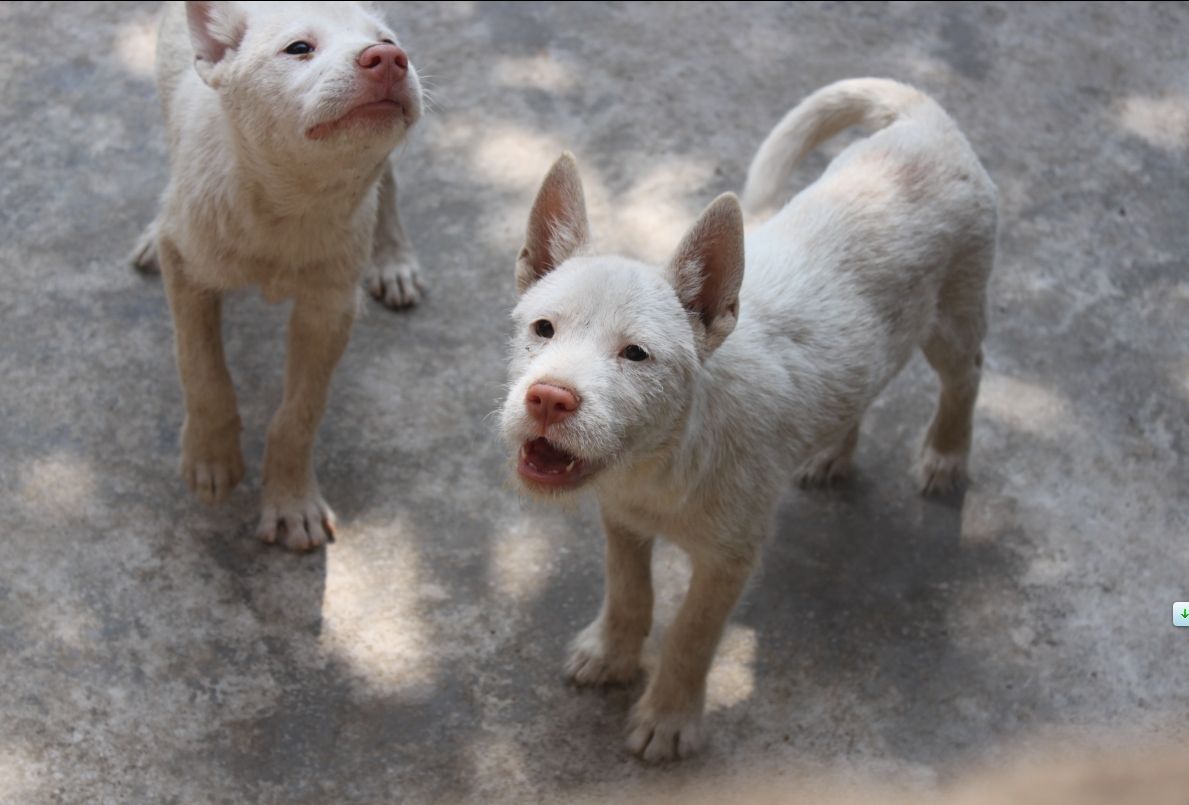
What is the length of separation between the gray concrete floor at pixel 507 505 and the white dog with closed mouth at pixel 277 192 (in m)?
0.24

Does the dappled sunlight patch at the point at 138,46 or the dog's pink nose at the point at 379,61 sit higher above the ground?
the dog's pink nose at the point at 379,61

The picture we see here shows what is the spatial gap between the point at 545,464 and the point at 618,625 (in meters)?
0.99

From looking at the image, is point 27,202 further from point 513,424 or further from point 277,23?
point 513,424

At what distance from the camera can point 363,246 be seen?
4633 mm

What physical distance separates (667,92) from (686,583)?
2.55 metres

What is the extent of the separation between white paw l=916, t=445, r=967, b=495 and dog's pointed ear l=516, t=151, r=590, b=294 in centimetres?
178

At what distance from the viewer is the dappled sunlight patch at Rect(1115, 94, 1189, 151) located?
21.0ft

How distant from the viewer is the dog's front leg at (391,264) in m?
5.48

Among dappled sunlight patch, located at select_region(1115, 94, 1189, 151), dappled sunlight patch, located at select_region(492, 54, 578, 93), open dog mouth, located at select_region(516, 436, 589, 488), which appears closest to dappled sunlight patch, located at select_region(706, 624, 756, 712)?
open dog mouth, located at select_region(516, 436, 589, 488)

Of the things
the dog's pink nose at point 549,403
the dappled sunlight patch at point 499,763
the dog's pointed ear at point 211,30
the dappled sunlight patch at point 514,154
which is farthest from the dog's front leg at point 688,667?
the dappled sunlight patch at point 514,154

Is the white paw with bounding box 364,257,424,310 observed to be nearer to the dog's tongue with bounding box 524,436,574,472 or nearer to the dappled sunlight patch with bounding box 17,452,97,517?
the dappled sunlight patch with bounding box 17,452,97,517

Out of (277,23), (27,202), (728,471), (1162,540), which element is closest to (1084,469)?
(1162,540)

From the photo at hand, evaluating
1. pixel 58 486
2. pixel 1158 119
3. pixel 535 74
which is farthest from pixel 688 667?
pixel 1158 119

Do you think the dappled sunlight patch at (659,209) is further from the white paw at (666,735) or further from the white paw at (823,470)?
the white paw at (666,735)
